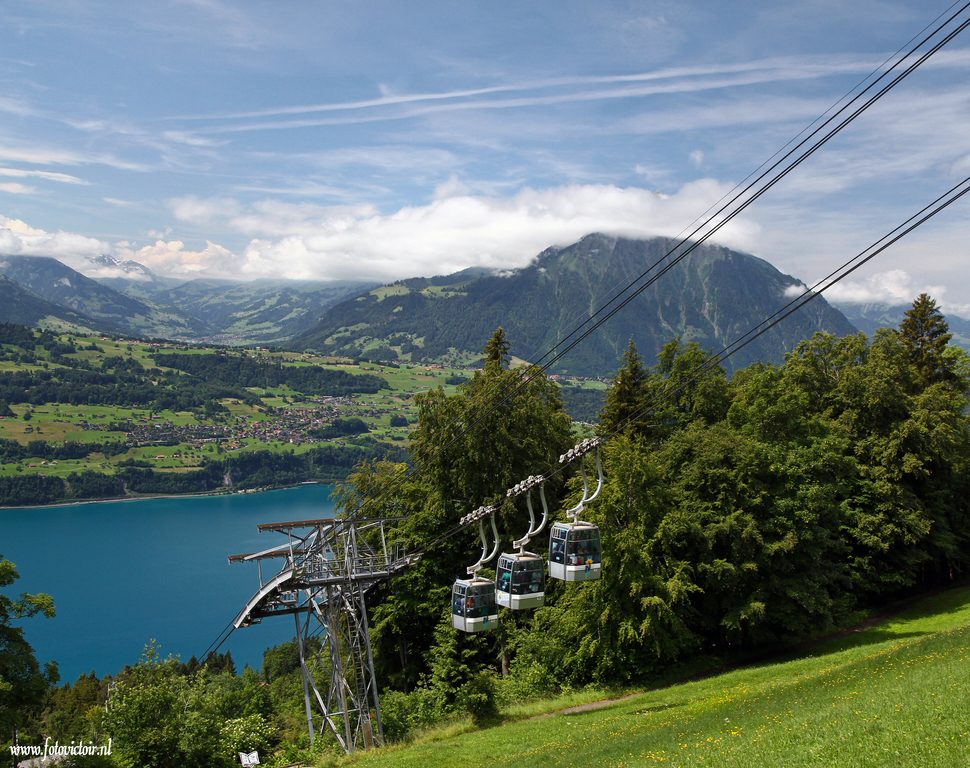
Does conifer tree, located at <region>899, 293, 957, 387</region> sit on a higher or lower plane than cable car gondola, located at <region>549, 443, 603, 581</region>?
higher

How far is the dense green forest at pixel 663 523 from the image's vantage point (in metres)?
25.4

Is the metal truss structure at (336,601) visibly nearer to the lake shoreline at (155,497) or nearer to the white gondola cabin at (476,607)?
the white gondola cabin at (476,607)

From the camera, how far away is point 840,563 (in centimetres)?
3059

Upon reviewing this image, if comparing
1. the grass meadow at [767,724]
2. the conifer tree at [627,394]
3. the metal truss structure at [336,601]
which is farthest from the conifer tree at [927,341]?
the metal truss structure at [336,601]

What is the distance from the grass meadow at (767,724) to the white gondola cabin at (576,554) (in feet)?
12.4

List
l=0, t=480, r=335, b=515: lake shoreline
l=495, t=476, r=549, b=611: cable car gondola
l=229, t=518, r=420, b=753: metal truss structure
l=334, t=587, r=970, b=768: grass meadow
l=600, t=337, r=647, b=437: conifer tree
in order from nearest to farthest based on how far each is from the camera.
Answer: l=334, t=587, r=970, b=768: grass meadow → l=495, t=476, r=549, b=611: cable car gondola → l=229, t=518, r=420, b=753: metal truss structure → l=600, t=337, r=647, b=437: conifer tree → l=0, t=480, r=335, b=515: lake shoreline

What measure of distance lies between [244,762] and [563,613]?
16.7m

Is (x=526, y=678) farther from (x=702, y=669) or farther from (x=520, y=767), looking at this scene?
(x=520, y=767)

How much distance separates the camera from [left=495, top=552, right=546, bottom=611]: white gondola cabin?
65.3 ft

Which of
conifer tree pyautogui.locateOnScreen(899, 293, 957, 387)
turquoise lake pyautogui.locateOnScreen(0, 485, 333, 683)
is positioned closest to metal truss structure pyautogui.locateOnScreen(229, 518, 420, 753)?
conifer tree pyautogui.locateOnScreen(899, 293, 957, 387)

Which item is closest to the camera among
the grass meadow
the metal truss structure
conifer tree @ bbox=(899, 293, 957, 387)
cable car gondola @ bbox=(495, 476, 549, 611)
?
the grass meadow

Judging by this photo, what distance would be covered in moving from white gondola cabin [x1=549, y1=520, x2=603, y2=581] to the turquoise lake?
197 feet

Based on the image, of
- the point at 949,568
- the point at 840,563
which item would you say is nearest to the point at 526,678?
the point at 840,563

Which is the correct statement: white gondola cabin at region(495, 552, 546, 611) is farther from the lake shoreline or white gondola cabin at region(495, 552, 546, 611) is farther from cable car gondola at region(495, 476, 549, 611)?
the lake shoreline
